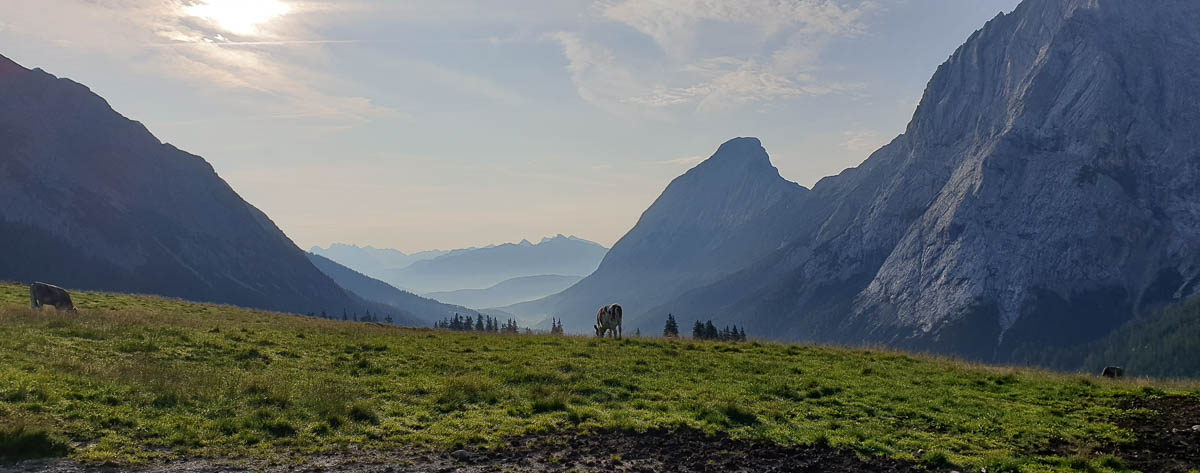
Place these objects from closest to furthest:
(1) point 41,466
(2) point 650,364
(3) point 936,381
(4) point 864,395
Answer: (1) point 41,466, (4) point 864,395, (3) point 936,381, (2) point 650,364

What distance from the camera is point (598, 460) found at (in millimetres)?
15648

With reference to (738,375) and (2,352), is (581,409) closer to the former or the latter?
(738,375)

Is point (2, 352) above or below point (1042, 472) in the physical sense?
above

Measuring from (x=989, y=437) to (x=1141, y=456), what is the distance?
335 centimetres

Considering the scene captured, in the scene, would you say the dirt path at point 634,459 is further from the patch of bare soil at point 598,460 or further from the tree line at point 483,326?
the tree line at point 483,326

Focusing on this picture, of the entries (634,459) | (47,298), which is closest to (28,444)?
(634,459)

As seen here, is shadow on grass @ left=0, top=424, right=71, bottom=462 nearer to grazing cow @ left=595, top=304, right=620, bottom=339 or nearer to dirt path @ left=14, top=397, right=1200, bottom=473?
dirt path @ left=14, top=397, right=1200, bottom=473

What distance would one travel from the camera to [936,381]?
2706 cm

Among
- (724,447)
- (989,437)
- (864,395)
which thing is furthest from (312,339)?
(989,437)

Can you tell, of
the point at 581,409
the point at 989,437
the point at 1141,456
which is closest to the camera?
the point at 1141,456

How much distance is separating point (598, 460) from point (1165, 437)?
1604 centimetres

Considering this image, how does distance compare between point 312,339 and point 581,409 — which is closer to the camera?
point 581,409

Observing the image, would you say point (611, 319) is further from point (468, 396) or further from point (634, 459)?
point (634, 459)

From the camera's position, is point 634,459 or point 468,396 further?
point 468,396
